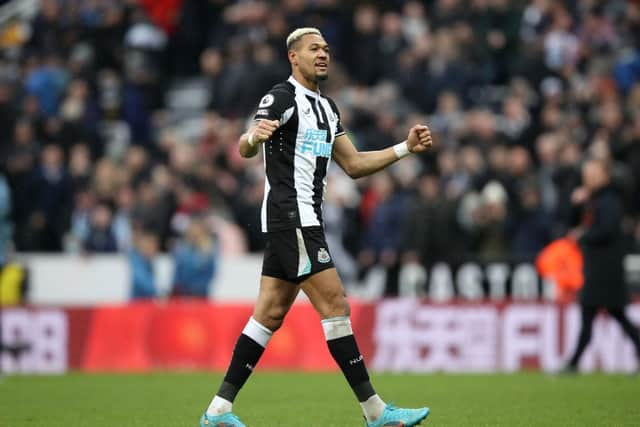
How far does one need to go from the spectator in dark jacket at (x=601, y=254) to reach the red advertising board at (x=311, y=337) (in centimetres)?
162

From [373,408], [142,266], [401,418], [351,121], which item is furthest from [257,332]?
[351,121]

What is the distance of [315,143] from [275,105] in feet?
1.48

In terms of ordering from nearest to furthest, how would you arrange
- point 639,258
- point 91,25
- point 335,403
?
1. point 335,403
2. point 639,258
3. point 91,25

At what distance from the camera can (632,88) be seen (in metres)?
20.2

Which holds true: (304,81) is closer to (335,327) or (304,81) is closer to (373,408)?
(335,327)

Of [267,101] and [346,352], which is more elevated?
[267,101]

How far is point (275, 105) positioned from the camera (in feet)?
28.8

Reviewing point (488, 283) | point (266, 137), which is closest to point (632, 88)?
point (488, 283)

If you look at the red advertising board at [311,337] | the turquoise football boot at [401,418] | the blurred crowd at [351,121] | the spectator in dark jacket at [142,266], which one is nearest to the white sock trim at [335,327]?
the turquoise football boot at [401,418]

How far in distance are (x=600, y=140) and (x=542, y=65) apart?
3423 millimetres

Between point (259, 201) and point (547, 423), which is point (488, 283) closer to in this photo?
point (259, 201)

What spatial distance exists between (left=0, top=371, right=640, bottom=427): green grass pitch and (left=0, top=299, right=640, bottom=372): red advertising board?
3.76ft

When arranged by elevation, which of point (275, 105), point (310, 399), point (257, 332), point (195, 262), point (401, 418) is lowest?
point (310, 399)

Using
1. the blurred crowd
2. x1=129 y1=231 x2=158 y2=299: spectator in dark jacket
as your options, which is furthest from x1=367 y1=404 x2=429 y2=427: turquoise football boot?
x1=129 y1=231 x2=158 y2=299: spectator in dark jacket
